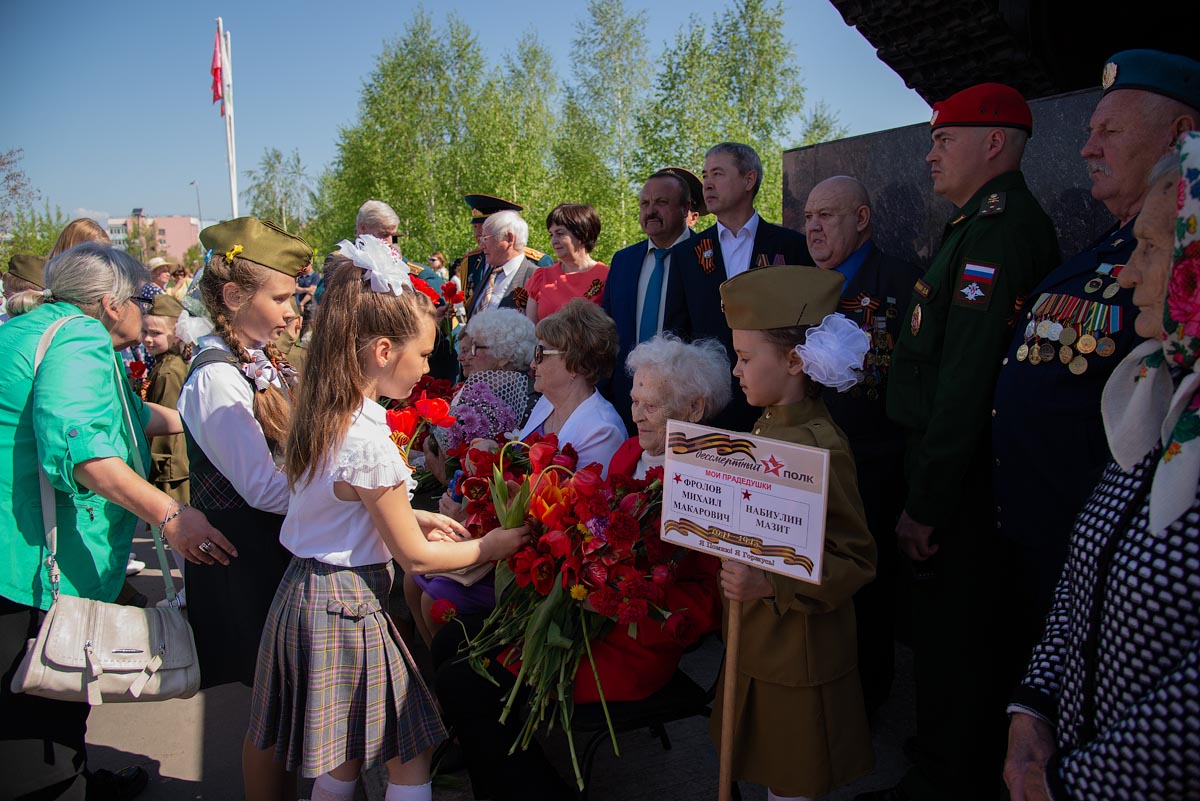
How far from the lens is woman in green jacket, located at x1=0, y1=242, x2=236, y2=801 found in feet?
7.48

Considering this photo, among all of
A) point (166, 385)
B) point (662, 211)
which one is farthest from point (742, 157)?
point (166, 385)

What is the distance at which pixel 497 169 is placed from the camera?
24.2 m

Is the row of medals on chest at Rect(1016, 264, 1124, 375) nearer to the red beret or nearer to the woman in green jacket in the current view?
the red beret

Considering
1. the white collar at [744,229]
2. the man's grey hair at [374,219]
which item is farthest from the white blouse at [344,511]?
the man's grey hair at [374,219]

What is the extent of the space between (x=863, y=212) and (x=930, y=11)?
1.02 metres

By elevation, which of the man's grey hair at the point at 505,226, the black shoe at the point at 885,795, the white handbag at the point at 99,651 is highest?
the man's grey hair at the point at 505,226

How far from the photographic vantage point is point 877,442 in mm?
3025

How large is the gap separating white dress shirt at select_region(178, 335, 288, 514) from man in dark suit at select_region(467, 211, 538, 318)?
3218mm

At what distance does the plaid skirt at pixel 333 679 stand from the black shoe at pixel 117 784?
126 cm

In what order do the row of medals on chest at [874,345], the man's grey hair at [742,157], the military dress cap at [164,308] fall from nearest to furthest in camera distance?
the row of medals on chest at [874,345] < the man's grey hair at [742,157] < the military dress cap at [164,308]

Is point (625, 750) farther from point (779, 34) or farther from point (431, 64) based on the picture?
point (779, 34)

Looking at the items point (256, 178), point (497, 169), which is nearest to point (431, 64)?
point (497, 169)

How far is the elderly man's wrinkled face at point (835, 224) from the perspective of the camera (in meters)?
3.55

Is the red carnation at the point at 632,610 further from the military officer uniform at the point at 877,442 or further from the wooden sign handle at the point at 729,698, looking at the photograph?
the military officer uniform at the point at 877,442
